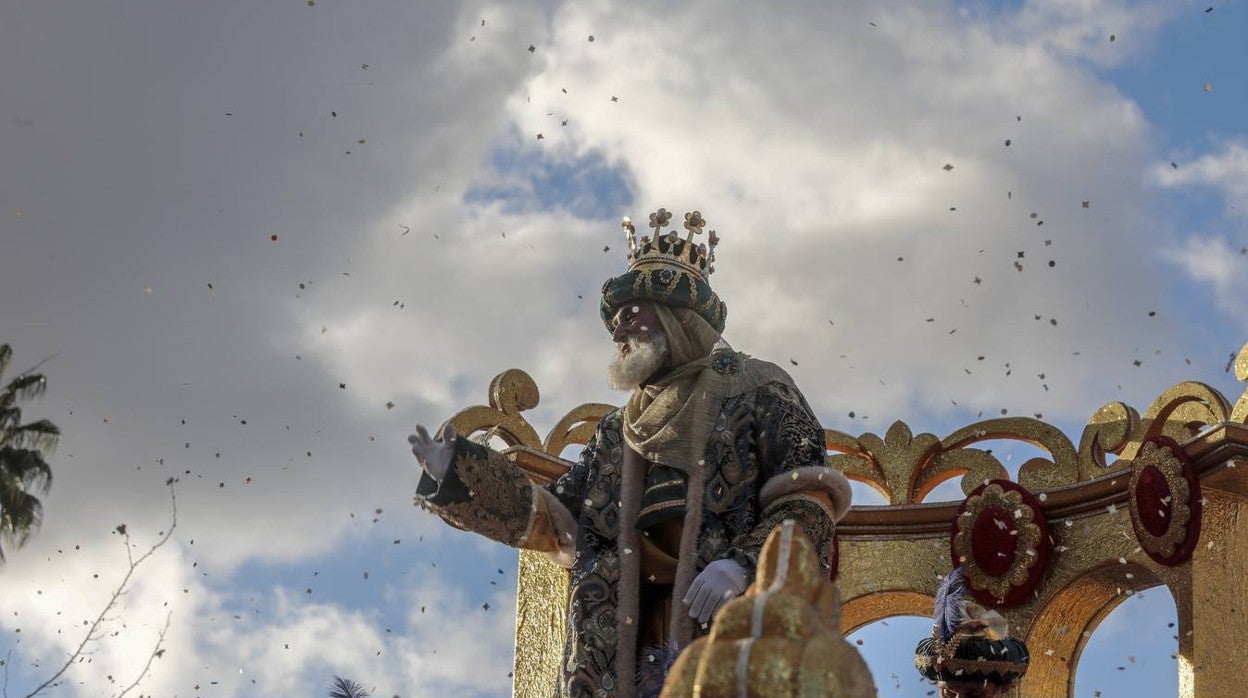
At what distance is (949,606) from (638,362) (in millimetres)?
1567

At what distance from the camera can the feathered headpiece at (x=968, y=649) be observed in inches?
257

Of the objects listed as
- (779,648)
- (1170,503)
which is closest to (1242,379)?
(1170,503)

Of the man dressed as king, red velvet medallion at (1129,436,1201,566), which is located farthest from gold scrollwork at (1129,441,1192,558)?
the man dressed as king

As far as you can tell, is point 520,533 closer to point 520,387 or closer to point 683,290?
point 683,290

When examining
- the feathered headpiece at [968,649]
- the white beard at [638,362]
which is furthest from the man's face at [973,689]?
the white beard at [638,362]

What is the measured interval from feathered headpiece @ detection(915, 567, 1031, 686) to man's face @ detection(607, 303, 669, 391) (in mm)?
1488

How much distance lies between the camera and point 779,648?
299 centimetres

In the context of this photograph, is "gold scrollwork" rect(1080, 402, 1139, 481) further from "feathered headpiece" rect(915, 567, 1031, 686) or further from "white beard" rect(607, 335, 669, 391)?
"white beard" rect(607, 335, 669, 391)

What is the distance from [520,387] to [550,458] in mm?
463

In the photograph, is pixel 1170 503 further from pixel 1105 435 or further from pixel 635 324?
pixel 635 324

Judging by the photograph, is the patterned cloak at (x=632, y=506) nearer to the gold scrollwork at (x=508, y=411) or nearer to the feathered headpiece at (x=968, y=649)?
the feathered headpiece at (x=968, y=649)

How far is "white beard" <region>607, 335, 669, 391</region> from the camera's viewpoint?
20.9 ft

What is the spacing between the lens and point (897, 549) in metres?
9.40

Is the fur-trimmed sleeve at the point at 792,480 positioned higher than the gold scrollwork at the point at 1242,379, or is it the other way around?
the gold scrollwork at the point at 1242,379
